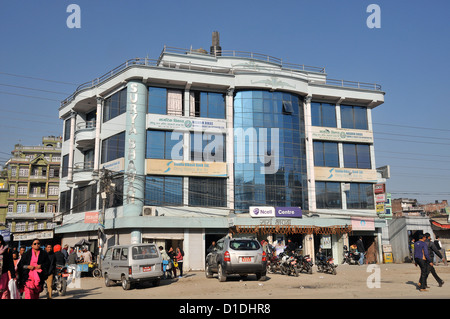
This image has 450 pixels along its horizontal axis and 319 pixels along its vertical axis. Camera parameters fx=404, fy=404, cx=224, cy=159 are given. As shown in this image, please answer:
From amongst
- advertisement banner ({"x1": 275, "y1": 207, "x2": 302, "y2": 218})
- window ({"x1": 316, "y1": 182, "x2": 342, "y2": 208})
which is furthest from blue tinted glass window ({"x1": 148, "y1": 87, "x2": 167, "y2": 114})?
window ({"x1": 316, "y1": 182, "x2": 342, "y2": 208})

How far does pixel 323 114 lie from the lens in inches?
1443

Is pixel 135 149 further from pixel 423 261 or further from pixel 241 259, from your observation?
pixel 423 261

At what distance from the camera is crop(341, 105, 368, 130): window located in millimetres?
37406

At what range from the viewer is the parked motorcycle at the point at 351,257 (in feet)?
100

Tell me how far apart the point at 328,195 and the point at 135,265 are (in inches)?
914

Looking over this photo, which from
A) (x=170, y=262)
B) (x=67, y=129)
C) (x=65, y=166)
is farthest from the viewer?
(x=67, y=129)

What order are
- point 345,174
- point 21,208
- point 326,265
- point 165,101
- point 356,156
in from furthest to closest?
point 21,208, point 356,156, point 345,174, point 165,101, point 326,265

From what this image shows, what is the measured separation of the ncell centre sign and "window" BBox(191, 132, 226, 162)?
4733 millimetres

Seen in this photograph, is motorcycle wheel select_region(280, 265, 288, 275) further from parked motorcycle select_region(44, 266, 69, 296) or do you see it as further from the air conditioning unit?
the air conditioning unit

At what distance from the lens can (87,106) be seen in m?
38.1

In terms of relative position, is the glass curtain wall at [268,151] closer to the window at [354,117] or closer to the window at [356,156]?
the window at [356,156]

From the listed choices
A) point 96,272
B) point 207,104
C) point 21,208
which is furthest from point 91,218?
point 21,208

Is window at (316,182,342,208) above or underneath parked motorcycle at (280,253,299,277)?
above
